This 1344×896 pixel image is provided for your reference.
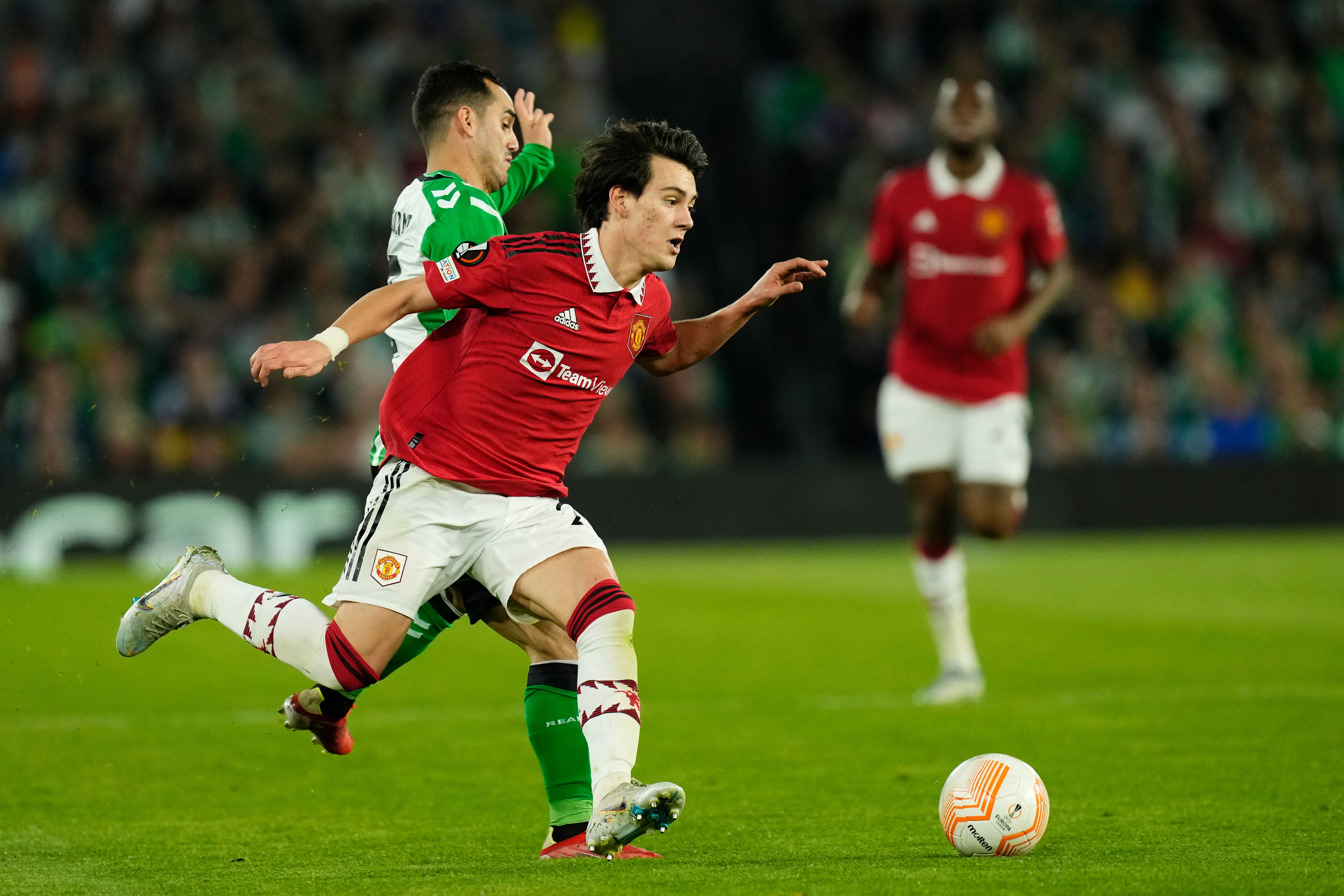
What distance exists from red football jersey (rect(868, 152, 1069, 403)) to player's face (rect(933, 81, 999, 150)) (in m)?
0.18

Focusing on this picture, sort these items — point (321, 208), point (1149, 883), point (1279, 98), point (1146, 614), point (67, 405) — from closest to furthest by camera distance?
point (1149, 883) → point (1146, 614) → point (67, 405) → point (321, 208) → point (1279, 98)

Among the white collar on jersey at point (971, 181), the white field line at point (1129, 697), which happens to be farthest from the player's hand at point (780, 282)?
the white collar on jersey at point (971, 181)

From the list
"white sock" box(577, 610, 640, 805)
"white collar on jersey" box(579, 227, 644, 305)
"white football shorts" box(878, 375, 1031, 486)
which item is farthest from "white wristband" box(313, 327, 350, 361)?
"white football shorts" box(878, 375, 1031, 486)

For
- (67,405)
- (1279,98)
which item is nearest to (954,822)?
(67,405)

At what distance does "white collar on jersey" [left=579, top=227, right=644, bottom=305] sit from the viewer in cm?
490

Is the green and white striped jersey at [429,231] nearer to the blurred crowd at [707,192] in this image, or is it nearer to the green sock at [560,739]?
the green sock at [560,739]

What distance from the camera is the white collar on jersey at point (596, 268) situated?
193 inches

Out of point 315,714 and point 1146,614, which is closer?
point 315,714

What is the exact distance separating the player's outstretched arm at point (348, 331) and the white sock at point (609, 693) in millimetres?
954

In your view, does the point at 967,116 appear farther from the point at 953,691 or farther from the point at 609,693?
the point at 609,693

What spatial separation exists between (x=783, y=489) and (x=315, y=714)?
421 inches

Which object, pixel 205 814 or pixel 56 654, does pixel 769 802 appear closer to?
pixel 205 814

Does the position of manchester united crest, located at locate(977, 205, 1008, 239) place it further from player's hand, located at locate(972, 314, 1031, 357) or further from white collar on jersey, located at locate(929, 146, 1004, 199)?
player's hand, located at locate(972, 314, 1031, 357)

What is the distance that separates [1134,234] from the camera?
1731cm
